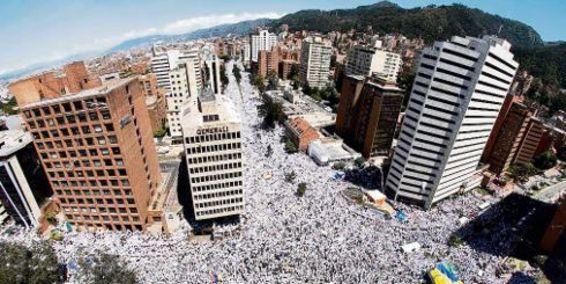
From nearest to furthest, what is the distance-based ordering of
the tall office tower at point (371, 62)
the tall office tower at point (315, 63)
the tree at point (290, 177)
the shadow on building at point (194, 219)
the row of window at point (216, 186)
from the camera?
the row of window at point (216, 186) < the shadow on building at point (194, 219) < the tree at point (290, 177) < the tall office tower at point (371, 62) < the tall office tower at point (315, 63)

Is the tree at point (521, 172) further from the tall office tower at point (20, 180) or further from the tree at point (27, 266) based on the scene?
the tall office tower at point (20, 180)

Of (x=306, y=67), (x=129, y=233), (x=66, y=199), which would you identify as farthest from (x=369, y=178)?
(x=306, y=67)

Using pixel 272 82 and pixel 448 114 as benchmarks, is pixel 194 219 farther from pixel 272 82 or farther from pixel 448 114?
pixel 272 82

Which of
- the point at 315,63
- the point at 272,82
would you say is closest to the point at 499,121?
the point at 315,63

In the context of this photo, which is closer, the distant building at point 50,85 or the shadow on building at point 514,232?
the distant building at point 50,85

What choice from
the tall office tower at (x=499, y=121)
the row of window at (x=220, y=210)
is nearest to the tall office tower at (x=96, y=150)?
the row of window at (x=220, y=210)

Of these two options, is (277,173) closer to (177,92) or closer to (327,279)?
(327,279)

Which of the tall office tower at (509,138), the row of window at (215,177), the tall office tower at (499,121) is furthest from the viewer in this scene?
the tall office tower at (499,121)
